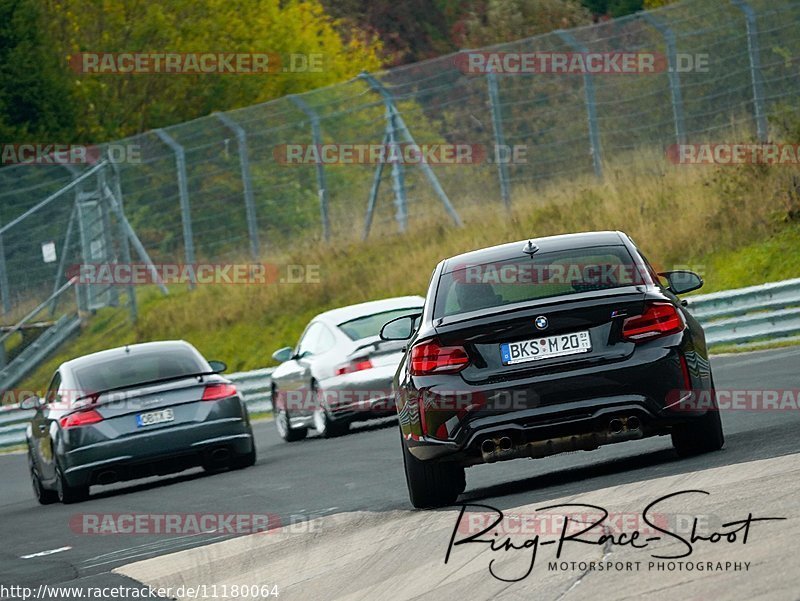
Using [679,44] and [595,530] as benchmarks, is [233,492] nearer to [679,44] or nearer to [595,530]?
[595,530]

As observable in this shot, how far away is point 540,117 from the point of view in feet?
101

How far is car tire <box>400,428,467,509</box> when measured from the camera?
36.8 feet

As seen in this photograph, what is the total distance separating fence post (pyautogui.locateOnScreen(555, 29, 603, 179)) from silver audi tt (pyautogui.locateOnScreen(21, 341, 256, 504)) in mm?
13677

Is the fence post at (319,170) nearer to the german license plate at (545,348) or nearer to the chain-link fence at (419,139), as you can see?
the chain-link fence at (419,139)

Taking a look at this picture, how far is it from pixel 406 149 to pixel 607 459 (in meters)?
21.2

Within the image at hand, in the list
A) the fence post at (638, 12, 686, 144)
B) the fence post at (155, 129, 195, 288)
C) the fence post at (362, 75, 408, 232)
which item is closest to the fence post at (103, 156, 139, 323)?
the fence post at (155, 129, 195, 288)

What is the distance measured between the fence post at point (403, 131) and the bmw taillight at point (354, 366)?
41.7 ft

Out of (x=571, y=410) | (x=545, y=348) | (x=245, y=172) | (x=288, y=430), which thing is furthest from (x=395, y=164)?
(x=571, y=410)

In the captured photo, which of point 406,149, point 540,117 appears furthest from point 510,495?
point 406,149

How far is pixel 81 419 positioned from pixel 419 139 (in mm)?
17821

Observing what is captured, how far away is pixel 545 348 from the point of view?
35.2ft

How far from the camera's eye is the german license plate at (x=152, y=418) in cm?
1688

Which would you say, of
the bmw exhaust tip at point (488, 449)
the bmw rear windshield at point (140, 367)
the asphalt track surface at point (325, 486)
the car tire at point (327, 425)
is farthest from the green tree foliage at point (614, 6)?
the bmw exhaust tip at point (488, 449)

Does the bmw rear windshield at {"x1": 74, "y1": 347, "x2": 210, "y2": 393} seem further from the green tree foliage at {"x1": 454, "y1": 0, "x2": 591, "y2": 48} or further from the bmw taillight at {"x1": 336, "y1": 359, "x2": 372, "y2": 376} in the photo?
the green tree foliage at {"x1": 454, "y1": 0, "x2": 591, "y2": 48}
